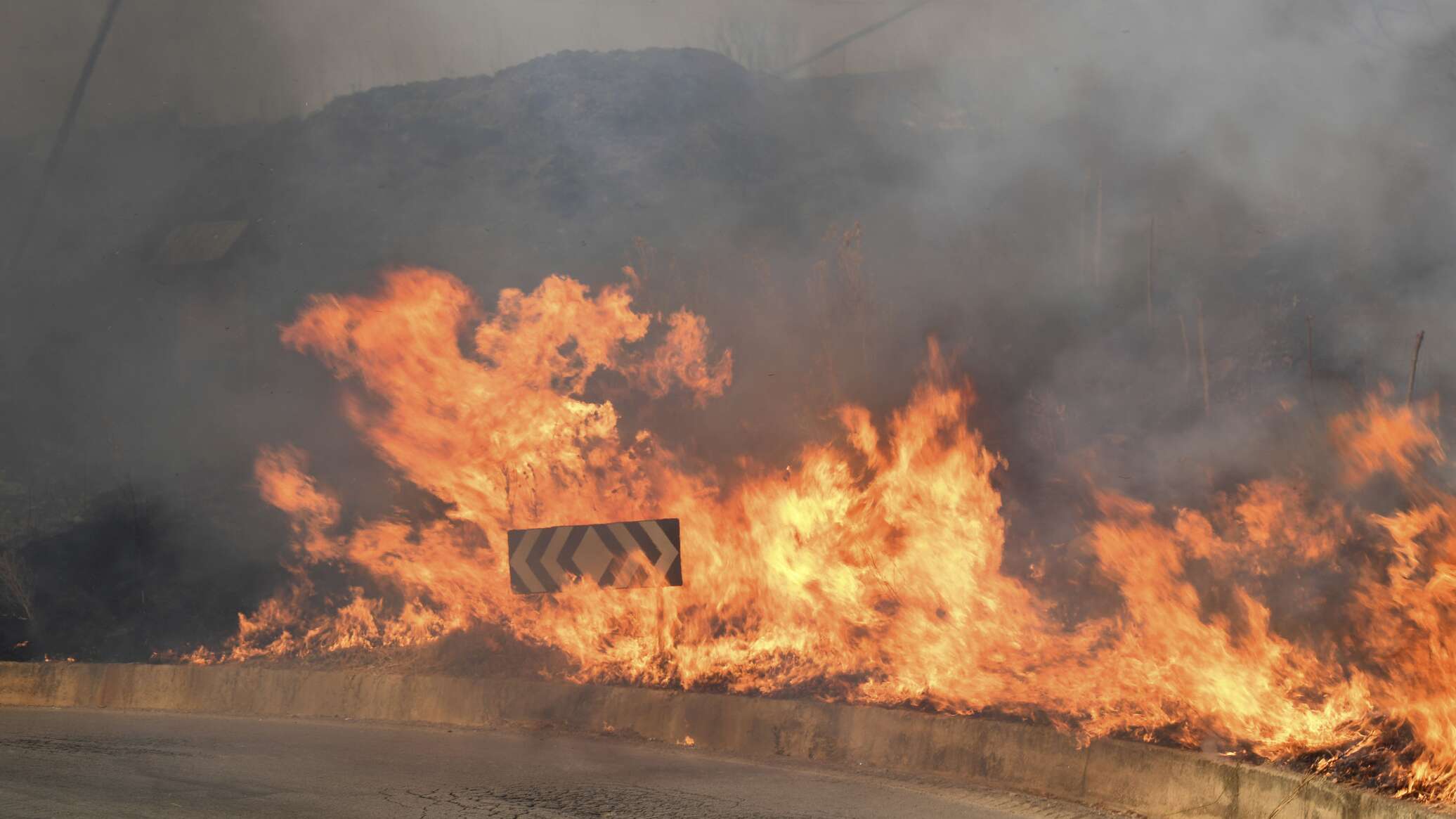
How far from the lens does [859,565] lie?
7.98m

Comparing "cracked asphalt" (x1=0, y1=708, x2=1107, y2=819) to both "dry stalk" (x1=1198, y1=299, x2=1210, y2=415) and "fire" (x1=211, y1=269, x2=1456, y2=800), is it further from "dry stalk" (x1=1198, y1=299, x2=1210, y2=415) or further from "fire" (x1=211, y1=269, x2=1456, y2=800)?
"dry stalk" (x1=1198, y1=299, x2=1210, y2=415)

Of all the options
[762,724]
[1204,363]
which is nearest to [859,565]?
[762,724]

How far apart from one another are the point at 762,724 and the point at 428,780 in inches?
77.2

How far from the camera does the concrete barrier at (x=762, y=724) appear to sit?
509 cm

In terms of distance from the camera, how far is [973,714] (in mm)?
6695

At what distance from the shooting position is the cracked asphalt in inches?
220

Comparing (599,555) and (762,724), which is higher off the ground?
(599,555)

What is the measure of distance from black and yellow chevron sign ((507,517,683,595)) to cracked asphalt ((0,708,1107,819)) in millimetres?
1302

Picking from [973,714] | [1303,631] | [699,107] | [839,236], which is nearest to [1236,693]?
[1303,631]

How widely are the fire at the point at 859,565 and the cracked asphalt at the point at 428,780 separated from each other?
0.89 meters

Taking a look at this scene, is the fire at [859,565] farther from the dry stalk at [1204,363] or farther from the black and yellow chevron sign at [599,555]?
the dry stalk at [1204,363]

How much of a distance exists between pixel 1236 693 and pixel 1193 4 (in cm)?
505

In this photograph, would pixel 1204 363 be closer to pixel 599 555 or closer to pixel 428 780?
pixel 599 555

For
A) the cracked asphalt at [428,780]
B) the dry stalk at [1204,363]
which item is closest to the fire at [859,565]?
the cracked asphalt at [428,780]
